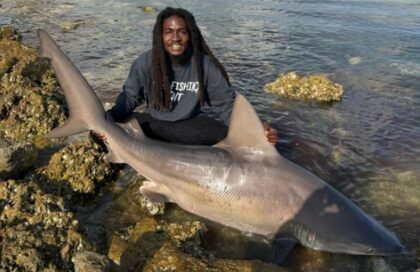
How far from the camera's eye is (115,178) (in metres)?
4.82

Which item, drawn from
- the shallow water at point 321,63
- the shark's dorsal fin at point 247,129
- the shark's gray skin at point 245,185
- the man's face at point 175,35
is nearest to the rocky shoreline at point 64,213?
the shark's gray skin at point 245,185

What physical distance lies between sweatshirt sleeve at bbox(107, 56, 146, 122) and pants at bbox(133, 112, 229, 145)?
306 millimetres

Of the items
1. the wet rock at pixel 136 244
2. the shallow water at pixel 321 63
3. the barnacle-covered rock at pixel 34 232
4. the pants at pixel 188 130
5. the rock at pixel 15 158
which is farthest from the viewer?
the shallow water at pixel 321 63

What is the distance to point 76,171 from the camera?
14.6 feet

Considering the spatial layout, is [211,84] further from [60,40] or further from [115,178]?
[60,40]

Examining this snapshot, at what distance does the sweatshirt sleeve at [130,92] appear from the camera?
15.4 feet

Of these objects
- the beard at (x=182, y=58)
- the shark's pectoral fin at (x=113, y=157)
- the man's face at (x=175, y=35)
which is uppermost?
the man's face at (x=175, y=35)

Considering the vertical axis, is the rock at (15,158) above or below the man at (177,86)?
below

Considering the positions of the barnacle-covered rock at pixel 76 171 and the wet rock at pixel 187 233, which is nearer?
the wet rock at pixel 187 233

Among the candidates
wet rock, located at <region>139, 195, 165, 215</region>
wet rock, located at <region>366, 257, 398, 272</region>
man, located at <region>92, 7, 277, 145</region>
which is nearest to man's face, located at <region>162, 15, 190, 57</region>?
man, located at <region>92, 7, 277, 145</region>

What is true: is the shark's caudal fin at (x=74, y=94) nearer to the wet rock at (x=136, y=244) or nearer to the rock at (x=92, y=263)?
the wet rock at (x=136, y=244)

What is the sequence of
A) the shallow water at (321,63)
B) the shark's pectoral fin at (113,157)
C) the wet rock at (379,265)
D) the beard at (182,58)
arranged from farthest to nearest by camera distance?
the shallow water at (321,63) < the beard at (182,58) < the shark's pectoral fin at (113,157) < the wet rock at (379,265)

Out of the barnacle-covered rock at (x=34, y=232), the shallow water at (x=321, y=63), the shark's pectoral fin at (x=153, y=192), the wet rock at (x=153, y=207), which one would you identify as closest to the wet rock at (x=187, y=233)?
the shark's pectoral fin at (x=153, y=192)

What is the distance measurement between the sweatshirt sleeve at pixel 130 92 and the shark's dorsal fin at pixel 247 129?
4.81 ft
